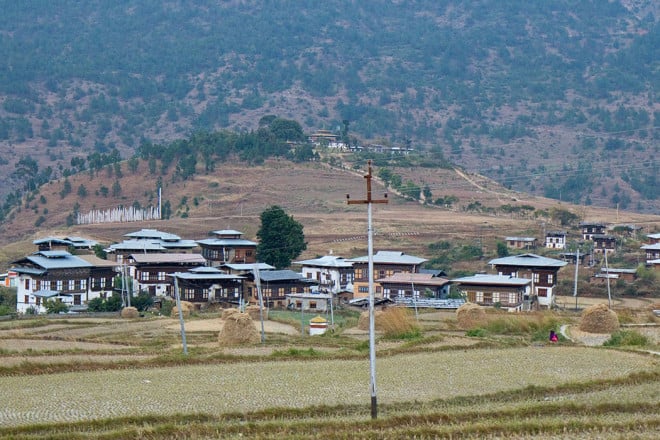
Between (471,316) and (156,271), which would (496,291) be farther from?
(156,271)

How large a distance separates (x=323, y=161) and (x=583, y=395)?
85944mm

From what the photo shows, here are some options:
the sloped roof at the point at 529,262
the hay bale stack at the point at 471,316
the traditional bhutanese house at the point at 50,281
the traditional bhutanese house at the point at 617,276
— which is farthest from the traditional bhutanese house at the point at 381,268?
the hay bale stack at the point at 471,316

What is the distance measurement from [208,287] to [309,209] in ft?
119

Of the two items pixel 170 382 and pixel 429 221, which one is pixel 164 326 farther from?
pixel 429 221

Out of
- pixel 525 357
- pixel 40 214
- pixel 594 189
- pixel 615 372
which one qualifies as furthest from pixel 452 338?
pixel 594 189

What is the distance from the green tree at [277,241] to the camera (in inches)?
2520

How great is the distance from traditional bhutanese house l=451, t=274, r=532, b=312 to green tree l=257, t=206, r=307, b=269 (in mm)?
14628

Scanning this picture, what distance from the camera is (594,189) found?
147500 millimetres

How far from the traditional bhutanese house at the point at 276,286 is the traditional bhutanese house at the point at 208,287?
35.4 inches

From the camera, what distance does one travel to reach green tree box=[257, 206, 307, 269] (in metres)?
64.0

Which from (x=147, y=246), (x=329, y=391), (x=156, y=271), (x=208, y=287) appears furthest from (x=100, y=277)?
(x=329, y=391)

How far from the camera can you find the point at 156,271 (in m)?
58.4

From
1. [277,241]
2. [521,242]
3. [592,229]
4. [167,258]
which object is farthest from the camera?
[592,229]

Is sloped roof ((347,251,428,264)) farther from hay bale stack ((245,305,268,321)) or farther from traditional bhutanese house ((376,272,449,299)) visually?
hay bale stack ((245,305,268,321))
